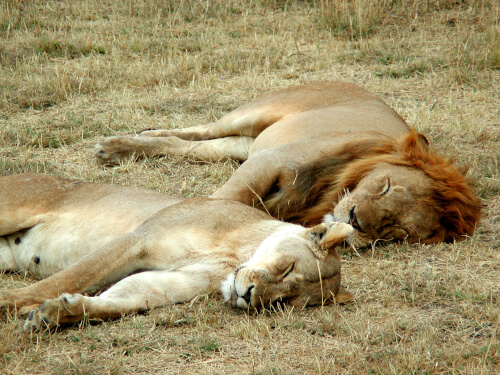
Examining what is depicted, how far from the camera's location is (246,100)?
6.72 meters

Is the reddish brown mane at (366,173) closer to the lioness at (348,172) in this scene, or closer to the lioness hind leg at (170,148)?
the lioness at (348,172)

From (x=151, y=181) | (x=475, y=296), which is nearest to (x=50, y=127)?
(x=151, y=181)

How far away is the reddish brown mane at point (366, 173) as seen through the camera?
4133mm

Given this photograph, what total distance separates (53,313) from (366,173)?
2193mm

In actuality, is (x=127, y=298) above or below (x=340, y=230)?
below

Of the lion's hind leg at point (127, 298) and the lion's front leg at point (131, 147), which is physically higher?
the lion's hind leg at point (127, 298)

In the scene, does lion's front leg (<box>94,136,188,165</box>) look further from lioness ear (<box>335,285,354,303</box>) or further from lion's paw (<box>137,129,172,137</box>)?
lioness ear (<box>335,285,354,303</box>)

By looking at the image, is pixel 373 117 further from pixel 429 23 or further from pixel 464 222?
pixel 429 23

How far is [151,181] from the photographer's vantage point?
5.02 meters

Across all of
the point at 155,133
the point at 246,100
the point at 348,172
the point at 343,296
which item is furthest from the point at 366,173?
the point at 246,100

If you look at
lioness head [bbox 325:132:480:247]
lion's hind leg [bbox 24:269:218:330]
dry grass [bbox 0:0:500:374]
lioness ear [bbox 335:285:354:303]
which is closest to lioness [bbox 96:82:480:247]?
lioness head [bbox 325:132:480:247]

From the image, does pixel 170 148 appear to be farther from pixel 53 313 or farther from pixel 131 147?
pixel 53 313

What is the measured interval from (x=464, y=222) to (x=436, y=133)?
76.0 inches

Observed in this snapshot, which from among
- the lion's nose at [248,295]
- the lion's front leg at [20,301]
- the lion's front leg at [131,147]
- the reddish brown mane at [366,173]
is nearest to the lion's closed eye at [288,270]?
the lion's nose at [248,295]
